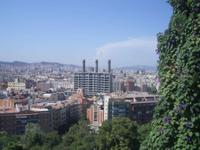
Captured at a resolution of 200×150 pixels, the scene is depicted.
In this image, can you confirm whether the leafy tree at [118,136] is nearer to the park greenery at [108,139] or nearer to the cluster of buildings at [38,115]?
the park greenery at [108,139]

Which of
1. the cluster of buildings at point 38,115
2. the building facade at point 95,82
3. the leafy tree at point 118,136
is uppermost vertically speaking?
the building facade at point 95,82

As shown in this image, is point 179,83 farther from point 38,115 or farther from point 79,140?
point 38,115

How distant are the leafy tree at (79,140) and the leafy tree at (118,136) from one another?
95 cm

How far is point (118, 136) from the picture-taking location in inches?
819

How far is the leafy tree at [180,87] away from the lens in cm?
404

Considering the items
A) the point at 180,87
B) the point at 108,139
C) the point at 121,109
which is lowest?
the point at 121,109

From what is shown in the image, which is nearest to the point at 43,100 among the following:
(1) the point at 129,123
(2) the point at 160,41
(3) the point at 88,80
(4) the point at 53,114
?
(4) the point at 53,114

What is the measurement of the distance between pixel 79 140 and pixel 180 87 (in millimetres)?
19613

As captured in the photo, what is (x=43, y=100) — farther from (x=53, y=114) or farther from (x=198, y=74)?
(x=198, y=74)

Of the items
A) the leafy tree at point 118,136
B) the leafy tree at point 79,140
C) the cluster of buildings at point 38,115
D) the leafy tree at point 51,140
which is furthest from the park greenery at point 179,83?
the cluster of buildings at point 38,115

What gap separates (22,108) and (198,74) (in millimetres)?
41712

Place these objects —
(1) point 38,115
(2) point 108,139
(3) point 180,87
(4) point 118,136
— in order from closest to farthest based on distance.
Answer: (3) point 180,87, (4) point 118,136, (2) point 108,139, (1) point 38,115

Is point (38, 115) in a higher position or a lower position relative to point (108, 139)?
lower

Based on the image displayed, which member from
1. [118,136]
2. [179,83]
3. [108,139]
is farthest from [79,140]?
[179,83]
